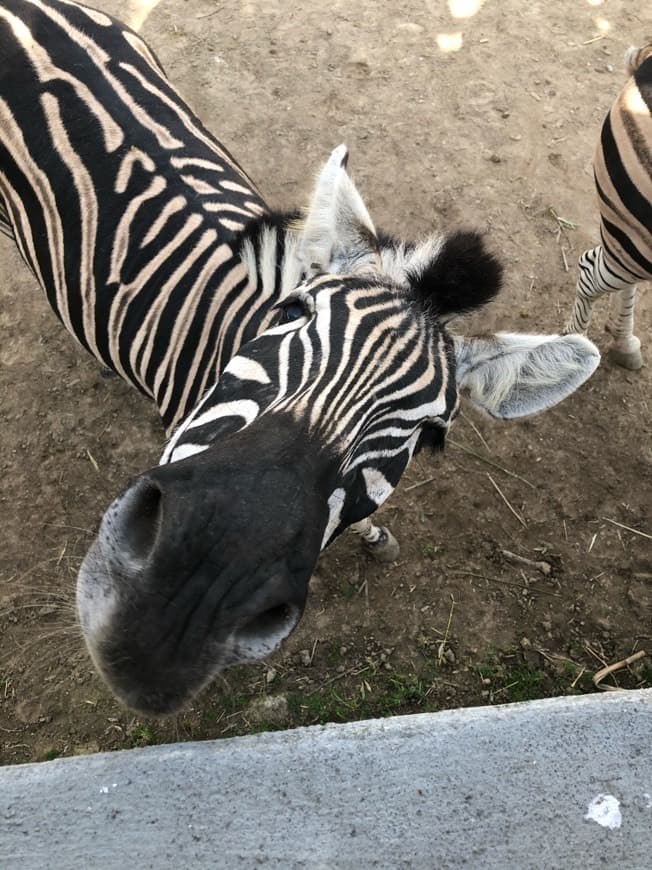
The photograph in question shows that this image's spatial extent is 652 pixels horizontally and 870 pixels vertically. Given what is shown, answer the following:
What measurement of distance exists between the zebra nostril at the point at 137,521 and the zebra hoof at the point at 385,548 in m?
2.47

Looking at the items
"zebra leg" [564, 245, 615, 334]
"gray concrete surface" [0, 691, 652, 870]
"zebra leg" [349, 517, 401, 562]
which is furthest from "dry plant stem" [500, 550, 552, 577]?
"zebra leg" [564, 245, 615, 334]

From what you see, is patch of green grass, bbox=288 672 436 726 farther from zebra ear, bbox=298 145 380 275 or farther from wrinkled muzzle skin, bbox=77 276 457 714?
zebra ear, bbox=298 145 380 275

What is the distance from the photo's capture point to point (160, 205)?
10.1 ft

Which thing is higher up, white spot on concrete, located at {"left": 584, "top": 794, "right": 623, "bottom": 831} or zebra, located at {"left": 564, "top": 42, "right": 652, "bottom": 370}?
zebra, located at {"left": 564, "top": 42, "right": 652, "bottom": 370}

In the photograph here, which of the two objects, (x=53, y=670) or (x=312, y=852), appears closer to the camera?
(x=312, y=852)

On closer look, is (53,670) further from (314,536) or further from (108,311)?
(314,536)

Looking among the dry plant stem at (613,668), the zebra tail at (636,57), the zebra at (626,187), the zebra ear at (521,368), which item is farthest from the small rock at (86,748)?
the zebra tail at (636,57)

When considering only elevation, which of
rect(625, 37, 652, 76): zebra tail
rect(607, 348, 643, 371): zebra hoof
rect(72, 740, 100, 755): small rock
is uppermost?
rect(625, 37, 652, 76): zebra tail

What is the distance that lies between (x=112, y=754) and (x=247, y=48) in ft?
21.1

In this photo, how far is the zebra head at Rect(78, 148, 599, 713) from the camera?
136 centimetres

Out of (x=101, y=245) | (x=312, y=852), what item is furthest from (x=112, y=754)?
(x=101, y=245)

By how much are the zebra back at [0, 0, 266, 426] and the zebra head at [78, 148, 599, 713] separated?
2.46 feet

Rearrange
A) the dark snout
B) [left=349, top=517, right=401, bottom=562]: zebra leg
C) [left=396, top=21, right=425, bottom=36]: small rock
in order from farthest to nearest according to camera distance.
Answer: [left=396, top=21, right=425, bottom=36]: small rock < [left=349, top=517, right=401, bottom=562]: zebra leg < the dark snout

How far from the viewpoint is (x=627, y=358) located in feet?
14.8
